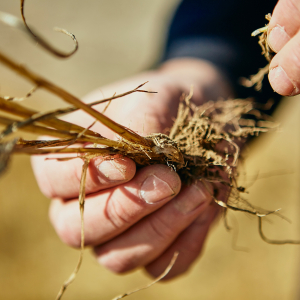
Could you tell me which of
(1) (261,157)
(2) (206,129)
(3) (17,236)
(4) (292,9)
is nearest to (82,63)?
(3) (17,236)

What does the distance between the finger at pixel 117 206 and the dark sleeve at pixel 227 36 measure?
0.85 meters

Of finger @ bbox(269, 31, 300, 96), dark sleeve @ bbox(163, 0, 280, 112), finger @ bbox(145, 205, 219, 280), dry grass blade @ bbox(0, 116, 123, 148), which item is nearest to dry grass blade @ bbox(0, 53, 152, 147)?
dry grass blade @ bbox(0, 116, 123, 148)

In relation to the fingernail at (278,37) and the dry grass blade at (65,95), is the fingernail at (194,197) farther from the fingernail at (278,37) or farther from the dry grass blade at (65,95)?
the fingernail at (278,37)

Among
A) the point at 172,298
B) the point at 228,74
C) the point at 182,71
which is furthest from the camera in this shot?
the point at 172,298

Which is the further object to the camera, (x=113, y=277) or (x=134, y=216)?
(x=113, y=277)

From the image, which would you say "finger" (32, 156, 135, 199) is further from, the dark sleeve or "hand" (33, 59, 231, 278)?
the dark sleeve

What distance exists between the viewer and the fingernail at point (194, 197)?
0.60 m

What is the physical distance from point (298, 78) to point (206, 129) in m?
0.24

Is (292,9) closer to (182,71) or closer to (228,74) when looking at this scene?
(182,71)

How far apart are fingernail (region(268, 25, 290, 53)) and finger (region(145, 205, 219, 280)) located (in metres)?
0.51

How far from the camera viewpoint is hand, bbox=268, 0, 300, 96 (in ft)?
1.27

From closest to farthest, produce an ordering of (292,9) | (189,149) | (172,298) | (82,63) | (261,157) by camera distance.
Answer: (292,9), (189,149), (172,298), (261,157), (82,63)

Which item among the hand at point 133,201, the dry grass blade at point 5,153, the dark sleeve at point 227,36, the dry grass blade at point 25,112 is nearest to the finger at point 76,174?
the hand at point 133,201

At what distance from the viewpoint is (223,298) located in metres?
1.27
